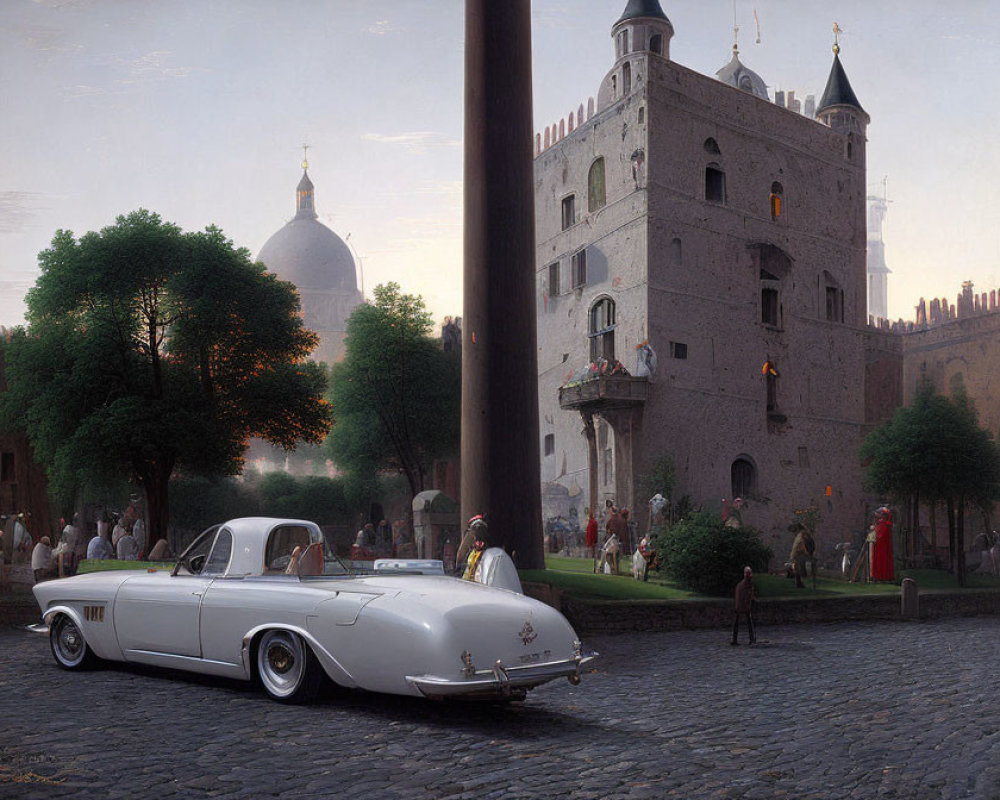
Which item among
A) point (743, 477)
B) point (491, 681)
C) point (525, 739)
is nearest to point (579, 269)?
point (743, 477)

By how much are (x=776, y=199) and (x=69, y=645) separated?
31.3 m

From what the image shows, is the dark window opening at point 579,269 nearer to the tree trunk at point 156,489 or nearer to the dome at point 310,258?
the tree trunk at point 156,489

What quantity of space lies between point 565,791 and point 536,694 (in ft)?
11.2

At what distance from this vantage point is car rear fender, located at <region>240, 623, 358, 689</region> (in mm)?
7645

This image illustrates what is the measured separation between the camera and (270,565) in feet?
28.3

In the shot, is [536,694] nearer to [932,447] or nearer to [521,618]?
[521,618]

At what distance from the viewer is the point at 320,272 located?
3369 inches

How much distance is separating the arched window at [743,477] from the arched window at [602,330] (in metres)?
5.52

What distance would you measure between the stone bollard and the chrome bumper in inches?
513

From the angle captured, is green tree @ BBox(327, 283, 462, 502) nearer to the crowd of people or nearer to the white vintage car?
the crowd of people

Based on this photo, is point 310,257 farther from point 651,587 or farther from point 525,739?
point 525,739

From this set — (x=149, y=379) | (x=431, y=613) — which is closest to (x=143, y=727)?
(x=431, y=613)

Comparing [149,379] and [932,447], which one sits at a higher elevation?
[149,379]

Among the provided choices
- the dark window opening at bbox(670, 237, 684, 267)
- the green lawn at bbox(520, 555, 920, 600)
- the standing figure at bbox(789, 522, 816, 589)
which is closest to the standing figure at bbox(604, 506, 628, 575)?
the green lawn at bbox(520, 555, 920, 600)
